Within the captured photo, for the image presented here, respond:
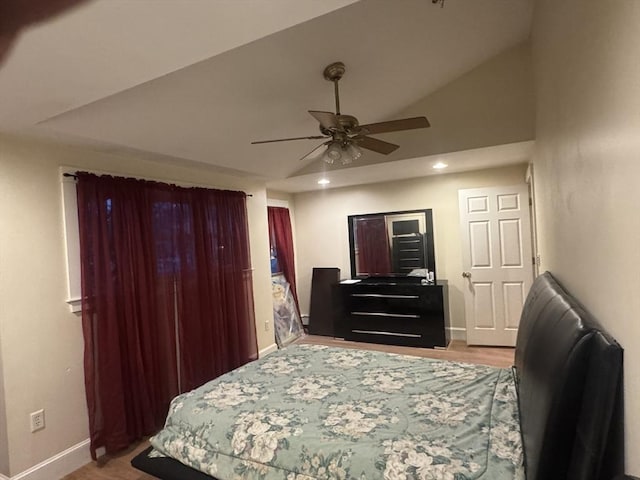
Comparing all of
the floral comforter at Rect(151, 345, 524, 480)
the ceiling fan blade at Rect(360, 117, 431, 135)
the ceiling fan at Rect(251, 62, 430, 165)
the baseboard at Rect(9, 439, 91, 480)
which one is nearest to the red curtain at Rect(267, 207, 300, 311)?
the ceiling fan at Rect(251, 62, 430, 165)

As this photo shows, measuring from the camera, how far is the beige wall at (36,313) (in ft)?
7.26

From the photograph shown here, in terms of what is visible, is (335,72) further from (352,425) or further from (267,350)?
(267,350)

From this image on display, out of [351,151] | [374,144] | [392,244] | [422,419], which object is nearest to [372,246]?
[392,244]

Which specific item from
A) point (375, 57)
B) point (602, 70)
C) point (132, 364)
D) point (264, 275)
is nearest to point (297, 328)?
point (264, 275)

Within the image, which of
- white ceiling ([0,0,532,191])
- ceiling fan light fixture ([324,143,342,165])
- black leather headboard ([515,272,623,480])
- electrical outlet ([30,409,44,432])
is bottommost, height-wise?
electrical outlet ([30,409,44,432])

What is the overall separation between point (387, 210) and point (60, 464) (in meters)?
4.15

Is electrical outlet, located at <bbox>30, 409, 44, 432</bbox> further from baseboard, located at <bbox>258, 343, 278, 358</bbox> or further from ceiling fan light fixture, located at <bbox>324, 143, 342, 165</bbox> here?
ceiling fan light fixture, located at <bbox>324, 143, 342, 165</bbox>

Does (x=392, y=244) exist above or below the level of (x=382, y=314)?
above

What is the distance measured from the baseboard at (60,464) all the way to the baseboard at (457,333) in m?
3.98

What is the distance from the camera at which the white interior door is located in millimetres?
4215

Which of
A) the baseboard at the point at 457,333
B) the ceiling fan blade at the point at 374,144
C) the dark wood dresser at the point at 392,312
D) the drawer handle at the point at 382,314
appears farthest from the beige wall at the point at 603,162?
the baseboard at the point at 457,333

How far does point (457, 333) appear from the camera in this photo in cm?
471

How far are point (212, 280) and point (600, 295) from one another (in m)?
3.01

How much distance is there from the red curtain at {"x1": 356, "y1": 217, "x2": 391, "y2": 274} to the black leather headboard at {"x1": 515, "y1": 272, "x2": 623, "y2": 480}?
368 centimetres
